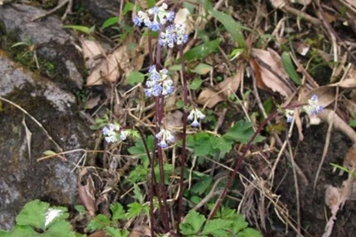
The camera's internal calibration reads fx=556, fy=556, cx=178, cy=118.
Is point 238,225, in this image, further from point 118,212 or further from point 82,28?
point 82,28

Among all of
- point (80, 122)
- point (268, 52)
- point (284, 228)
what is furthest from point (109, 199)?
point (268, 52)

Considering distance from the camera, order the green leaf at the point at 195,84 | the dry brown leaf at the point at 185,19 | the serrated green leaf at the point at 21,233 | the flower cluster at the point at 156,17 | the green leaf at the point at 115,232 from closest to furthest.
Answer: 1. the flower cluster at the point at 156,17
2. the serrated green leaf at the point at 21,233
3. the green leaf at the point at 115,232
4. the green leaf at the point at 195,84
5. the dry brown leaf at the point at 185,19

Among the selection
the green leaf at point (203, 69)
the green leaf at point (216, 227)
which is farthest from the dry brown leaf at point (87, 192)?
the green leaf at point (203, 69)

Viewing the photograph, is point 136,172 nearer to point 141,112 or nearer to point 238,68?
point 141,112

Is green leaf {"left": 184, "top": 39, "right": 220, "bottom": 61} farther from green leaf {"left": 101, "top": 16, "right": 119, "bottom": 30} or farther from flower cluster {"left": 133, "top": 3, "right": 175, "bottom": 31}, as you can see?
flower cluster {"left": 133, "top": 3, "right": 175, "bottom": 31}

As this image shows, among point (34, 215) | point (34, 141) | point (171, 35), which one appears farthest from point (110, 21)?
point (34, 215)

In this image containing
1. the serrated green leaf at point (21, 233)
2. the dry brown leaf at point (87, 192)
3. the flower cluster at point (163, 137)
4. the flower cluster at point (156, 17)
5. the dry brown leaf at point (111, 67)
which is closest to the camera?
the flower cluster at point (156, 17)

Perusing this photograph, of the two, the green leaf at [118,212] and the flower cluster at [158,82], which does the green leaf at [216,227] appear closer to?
the green leaf at [118,212]
